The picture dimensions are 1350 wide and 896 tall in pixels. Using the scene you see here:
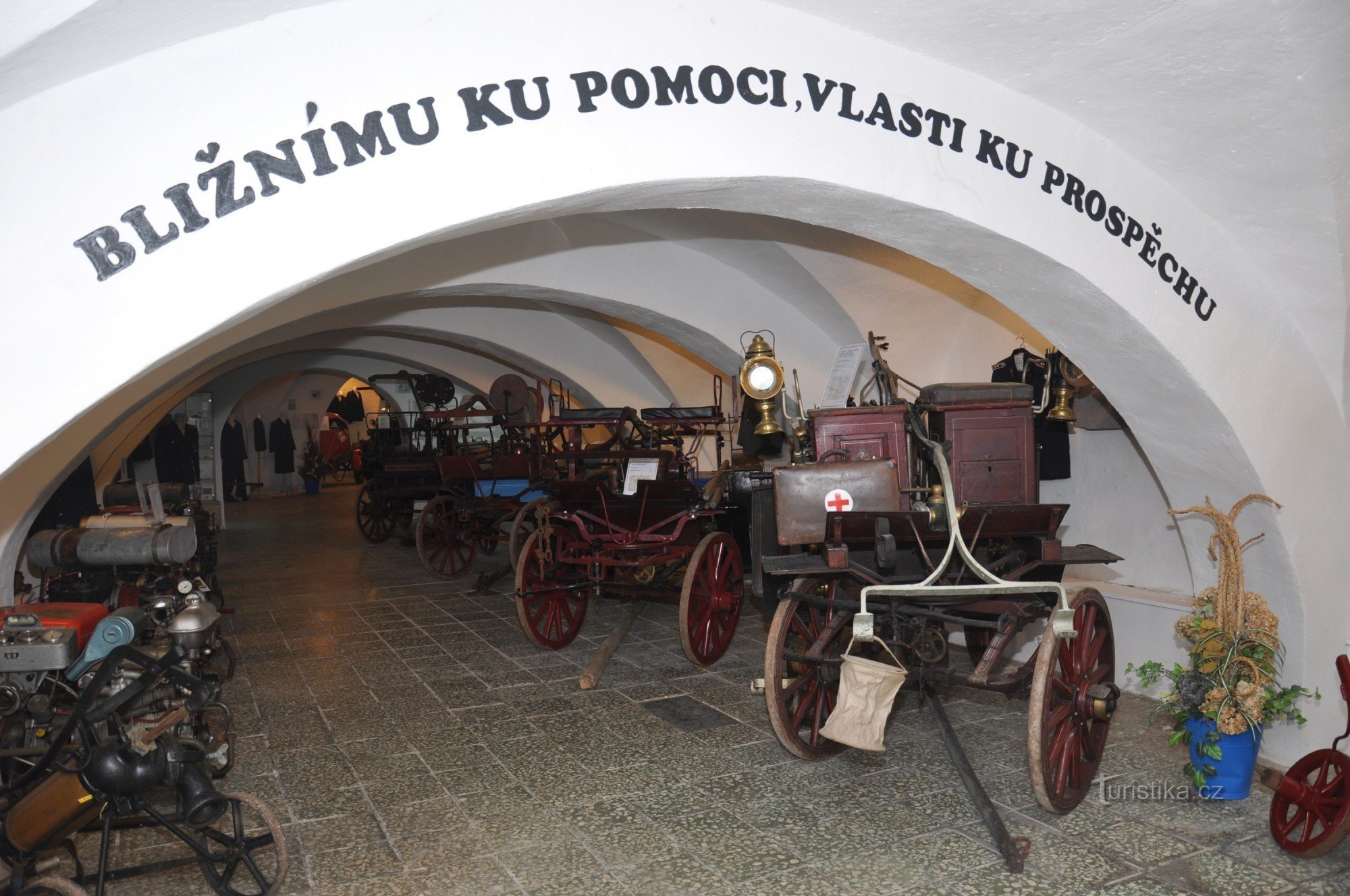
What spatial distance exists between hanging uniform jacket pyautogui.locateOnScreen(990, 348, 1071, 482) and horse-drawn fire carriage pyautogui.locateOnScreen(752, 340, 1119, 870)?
1.57 m

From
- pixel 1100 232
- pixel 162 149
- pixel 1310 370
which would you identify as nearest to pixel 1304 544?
pixel 1310 370

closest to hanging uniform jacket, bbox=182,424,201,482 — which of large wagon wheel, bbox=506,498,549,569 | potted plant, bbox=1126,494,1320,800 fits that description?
large wagon wheel, bbox=506,498,549,569

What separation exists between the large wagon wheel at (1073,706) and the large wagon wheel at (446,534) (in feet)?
22.1

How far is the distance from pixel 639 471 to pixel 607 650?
52.2 inches

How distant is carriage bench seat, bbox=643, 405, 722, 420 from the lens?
7242mm

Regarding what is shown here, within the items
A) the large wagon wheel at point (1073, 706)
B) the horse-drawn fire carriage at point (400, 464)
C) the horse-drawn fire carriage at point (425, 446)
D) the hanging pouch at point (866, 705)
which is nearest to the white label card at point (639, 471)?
the horse-drawn fire carriage at point (425, 446)

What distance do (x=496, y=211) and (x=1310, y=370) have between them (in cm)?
402

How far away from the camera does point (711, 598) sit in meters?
6.10

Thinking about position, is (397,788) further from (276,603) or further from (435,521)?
(435,521)

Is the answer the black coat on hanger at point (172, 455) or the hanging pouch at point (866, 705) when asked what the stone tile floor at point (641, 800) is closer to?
the hanging pouch at point (866, 705)

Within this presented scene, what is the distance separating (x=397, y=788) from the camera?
413cm

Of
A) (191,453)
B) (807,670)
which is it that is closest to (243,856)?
(807,670)

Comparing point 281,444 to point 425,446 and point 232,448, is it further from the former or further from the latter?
point 425,446

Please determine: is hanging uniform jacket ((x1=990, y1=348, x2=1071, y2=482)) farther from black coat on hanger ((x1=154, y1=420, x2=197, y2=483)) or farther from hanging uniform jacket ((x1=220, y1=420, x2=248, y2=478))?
hanging uniform jacket ((x1=220, y1=420, x2=248, y2=478))
